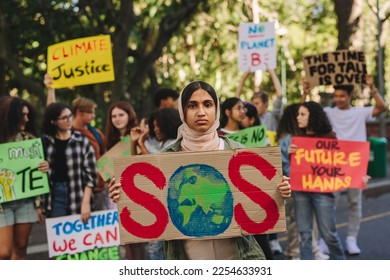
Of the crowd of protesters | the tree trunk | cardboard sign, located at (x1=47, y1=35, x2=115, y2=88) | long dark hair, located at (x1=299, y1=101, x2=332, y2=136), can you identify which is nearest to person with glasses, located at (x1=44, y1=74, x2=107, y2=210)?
the crowd of protesters

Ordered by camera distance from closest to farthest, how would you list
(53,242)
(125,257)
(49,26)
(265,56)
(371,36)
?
(53,242) → (125,257) → (265,56) → (49,26) → (371,36)

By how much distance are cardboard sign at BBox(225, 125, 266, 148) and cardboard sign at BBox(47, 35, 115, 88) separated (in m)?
1.35

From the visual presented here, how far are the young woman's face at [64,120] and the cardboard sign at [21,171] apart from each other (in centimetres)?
26

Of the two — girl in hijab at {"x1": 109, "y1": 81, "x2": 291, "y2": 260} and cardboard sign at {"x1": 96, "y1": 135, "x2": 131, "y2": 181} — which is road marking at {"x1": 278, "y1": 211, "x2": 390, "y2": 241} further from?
girl in hijab at {"x1": 109, "y1": 81, "x2": 291, "y2": 260}

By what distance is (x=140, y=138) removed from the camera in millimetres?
5230

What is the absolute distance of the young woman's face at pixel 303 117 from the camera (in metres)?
5.32

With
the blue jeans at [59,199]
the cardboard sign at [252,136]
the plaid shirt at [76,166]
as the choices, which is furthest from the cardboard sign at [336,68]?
the blue jeans at [59,199]

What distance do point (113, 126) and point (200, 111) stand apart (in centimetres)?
280

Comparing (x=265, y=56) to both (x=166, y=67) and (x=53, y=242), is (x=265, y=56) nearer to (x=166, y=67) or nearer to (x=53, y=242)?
(x=53, y=242)

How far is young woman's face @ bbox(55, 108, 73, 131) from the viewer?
511 centimetres

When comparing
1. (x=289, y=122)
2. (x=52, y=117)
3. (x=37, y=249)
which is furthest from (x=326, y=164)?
(x=37, y=249)

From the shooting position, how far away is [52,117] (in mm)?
5133
